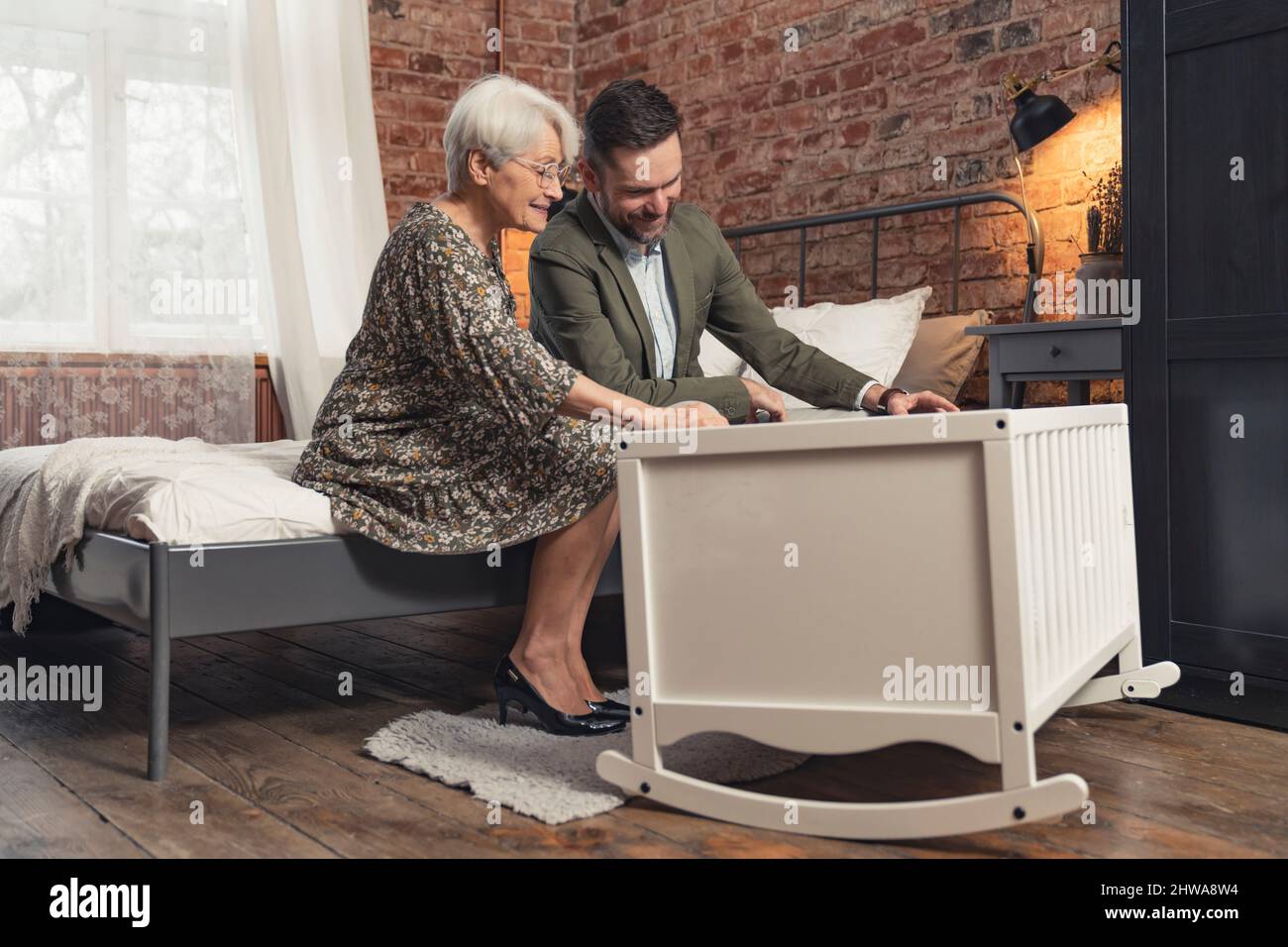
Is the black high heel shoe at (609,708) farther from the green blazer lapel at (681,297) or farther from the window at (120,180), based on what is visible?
the window at (120,180)

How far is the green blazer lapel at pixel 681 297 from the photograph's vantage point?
2.29 meters

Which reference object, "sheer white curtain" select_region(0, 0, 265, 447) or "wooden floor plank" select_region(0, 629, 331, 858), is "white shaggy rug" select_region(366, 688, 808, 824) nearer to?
"wooden floor plank" select_region(0, 629, 331, 858)

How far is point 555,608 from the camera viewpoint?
2062 millimetres

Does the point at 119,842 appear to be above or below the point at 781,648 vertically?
below

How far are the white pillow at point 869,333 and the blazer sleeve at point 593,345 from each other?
0.91 meters

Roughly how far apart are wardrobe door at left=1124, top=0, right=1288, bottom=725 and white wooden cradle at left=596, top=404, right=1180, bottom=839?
25.5 inches

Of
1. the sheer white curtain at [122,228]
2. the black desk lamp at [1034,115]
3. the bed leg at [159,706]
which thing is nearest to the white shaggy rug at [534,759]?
the bed leg at [159,706]

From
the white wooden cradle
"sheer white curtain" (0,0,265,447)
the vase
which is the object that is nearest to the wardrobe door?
the vase
